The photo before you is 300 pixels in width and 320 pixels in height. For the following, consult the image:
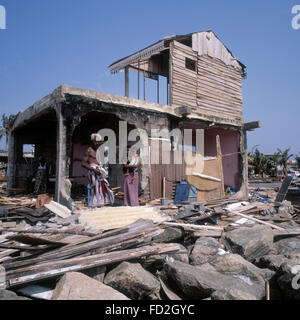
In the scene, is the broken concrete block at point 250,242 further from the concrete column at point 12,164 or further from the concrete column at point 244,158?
the concrete column at point 12,164

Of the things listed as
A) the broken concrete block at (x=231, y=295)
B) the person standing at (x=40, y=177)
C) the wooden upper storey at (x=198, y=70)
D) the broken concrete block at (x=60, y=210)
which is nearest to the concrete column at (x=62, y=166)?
the broken concrete block at (x=60, y=210)

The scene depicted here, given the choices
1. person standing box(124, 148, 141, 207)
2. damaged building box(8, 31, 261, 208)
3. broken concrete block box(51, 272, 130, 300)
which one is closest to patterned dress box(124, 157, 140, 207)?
person standing box(124, 148, 141, 207)

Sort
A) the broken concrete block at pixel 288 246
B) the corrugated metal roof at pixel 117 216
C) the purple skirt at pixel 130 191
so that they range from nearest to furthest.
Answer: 1. the broken concrete block at pixel 288 246
2. the corrugated metal roof at pixel 117 216
3. the purple skirt at pixel 130 191

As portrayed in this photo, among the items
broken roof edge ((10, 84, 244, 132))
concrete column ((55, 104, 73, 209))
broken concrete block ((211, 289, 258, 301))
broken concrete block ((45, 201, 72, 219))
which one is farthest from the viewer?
broken roof edge ((10, 84, 244, 132))

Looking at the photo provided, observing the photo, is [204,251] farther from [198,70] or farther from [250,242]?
[198,70]

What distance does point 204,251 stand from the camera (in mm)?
4980

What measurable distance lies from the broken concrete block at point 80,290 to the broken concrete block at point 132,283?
34 cm

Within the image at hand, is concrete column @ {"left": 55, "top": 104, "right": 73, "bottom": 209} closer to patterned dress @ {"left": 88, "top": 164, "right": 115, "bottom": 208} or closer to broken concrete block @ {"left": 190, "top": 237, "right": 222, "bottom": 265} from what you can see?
patterned dress @ {"left": 88, "top": 164, "right": 115, "bottom": 208}

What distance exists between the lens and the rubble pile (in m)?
3.38

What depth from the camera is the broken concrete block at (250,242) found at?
5168 millimetres
